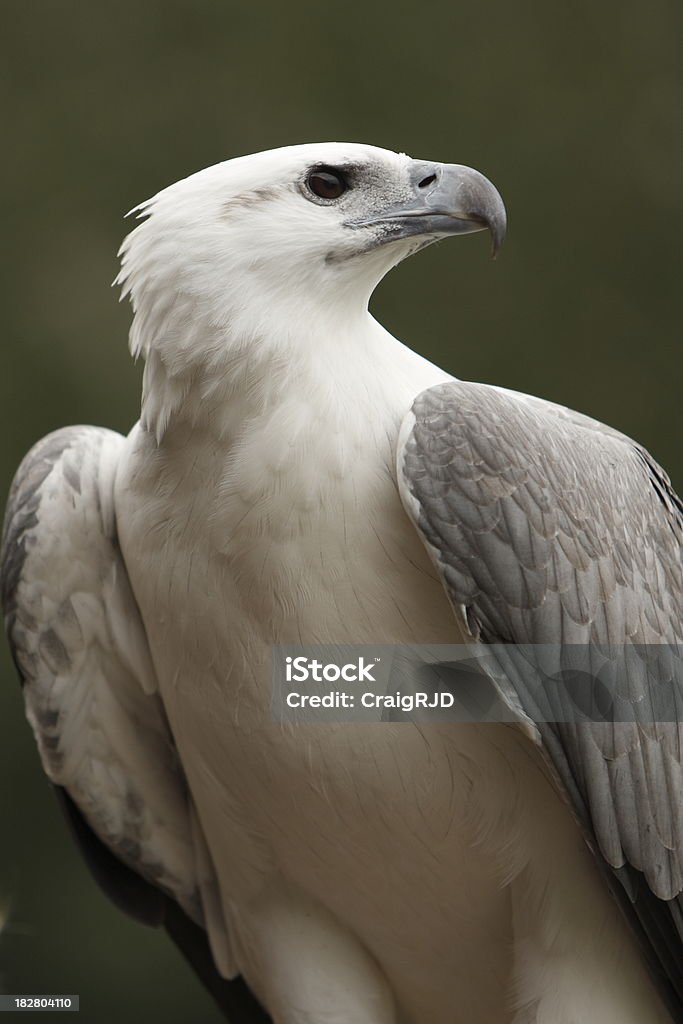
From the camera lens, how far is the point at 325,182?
1.63 meters

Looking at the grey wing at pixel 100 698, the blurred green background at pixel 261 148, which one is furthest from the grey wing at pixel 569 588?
the blurred green background at pixel 261 148

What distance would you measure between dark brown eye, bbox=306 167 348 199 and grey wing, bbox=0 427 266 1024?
20.1 inches

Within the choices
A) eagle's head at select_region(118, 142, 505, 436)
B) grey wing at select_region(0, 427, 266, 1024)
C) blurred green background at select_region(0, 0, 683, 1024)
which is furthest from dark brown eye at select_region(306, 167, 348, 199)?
blurred green background at select_region(0, 0, 683, 1024)

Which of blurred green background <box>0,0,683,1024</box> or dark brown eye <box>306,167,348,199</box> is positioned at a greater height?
dark brown eye <box>306,167,348,199</box>

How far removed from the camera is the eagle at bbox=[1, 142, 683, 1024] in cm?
158

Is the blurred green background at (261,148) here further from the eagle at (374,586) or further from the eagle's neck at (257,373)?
the eagle's neck at (257,373)

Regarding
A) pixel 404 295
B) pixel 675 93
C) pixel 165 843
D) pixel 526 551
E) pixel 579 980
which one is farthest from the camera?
pixel 404 295

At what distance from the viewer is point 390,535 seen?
1618mm

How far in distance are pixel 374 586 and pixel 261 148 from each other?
6.20ft

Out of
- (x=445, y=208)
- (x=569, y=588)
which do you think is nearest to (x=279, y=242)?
(x=445, y=208)

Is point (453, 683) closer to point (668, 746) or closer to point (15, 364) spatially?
point (668, 746)

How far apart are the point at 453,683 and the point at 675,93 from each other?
200 centimetres

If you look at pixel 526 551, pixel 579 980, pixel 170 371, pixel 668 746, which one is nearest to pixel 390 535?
pixel 526 551

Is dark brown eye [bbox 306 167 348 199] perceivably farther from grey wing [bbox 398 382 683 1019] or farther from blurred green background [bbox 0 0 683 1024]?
blurred green background [bbox 0 0 683 1024]
